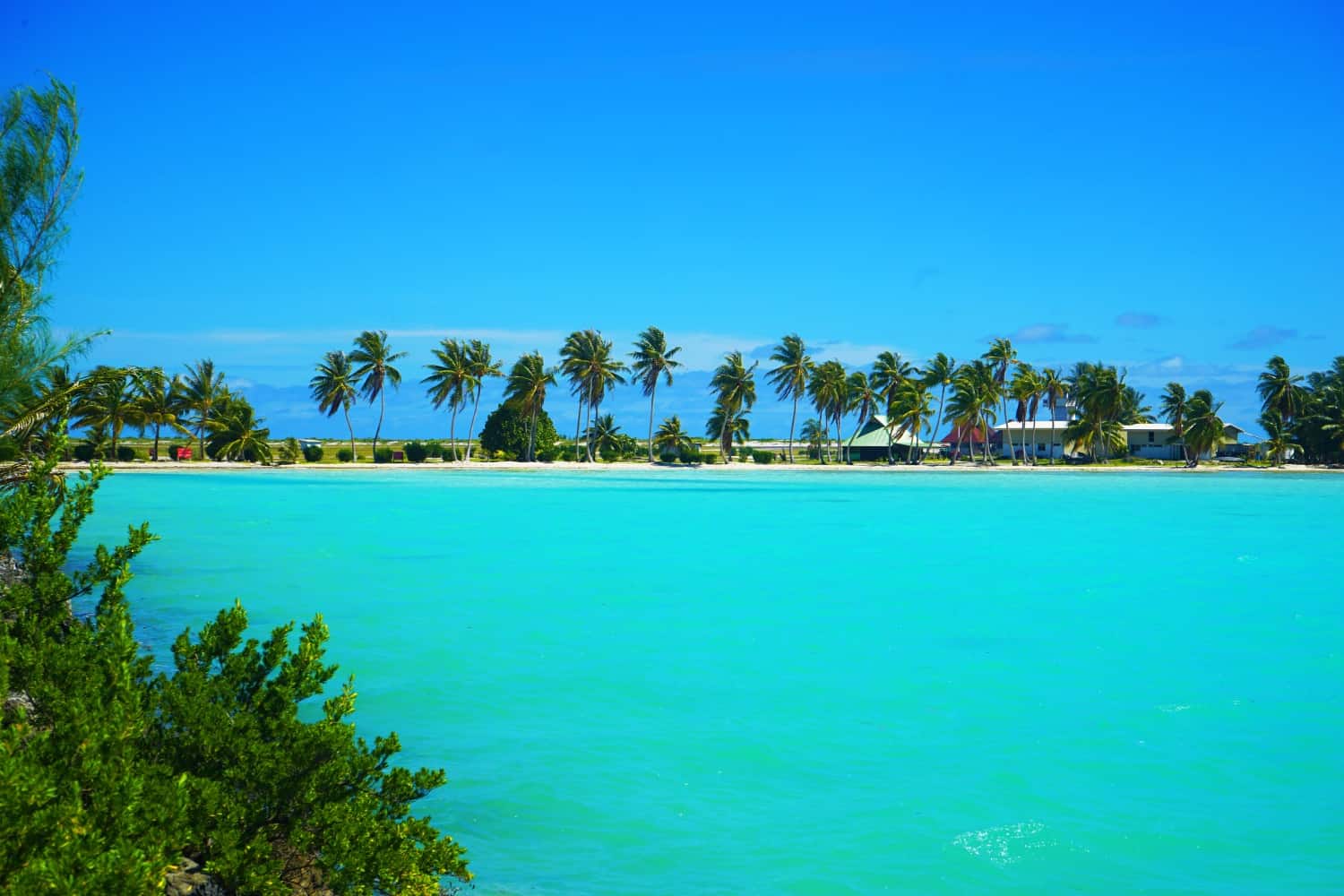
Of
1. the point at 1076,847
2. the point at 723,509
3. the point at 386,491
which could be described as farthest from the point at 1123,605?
the point at 386,491

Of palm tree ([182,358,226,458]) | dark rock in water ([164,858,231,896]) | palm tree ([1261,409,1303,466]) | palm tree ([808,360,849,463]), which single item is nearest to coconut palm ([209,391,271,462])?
palm tree ([182,358,226,458])

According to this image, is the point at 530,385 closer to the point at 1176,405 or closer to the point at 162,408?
the point at 162,408

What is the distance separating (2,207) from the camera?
40.7ft

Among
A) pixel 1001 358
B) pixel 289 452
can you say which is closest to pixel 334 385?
pixel 289 452

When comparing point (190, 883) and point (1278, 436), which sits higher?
point (1278, 436)

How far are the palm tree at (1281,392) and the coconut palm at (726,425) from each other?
45.5 m

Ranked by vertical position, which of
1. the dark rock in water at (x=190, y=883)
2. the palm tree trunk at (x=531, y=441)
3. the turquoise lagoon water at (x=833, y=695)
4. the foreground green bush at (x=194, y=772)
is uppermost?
the palm tree trunk at (x=531, y=441)

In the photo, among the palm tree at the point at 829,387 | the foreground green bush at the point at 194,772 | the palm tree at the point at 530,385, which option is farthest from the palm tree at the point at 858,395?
the foreground green bush at the point at 194,772

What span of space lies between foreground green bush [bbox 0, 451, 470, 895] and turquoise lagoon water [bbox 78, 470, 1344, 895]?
1.93 meters

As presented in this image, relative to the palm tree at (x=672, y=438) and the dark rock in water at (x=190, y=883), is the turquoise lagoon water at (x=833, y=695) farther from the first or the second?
the palm tree at (x=672, y=438)

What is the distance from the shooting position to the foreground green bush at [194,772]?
179 inches

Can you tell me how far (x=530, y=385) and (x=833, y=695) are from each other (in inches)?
2604

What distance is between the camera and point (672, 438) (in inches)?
3425

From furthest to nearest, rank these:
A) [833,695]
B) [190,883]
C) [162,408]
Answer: [162,408]
[833,695]
[190,883]
